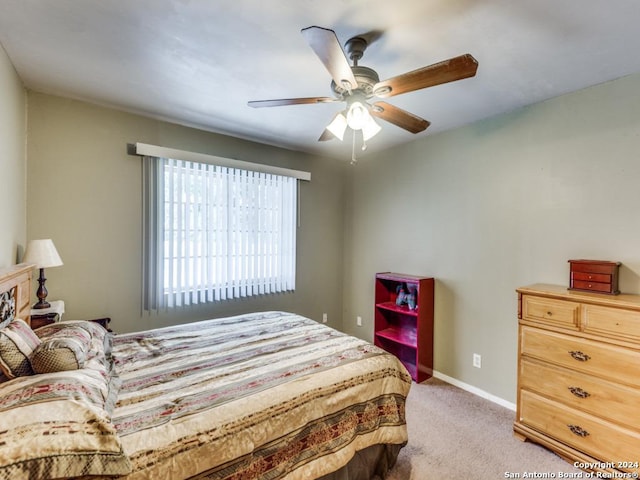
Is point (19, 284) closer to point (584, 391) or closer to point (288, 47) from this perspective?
point (288, 47)

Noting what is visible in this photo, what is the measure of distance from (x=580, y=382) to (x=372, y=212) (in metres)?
2.57

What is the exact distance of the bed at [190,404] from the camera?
940 mm

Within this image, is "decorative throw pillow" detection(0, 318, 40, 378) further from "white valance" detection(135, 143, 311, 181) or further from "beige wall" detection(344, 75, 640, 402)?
"beige wall" detection(344, 75, 640, 402)

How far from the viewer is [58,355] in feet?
4.19

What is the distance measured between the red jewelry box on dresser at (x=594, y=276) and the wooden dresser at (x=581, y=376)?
3.3 inches

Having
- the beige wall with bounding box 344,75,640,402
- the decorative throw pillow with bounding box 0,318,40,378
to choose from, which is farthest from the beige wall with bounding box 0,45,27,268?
the beige wall with bounding box 344,75,640,402

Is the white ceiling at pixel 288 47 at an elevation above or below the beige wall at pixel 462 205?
above

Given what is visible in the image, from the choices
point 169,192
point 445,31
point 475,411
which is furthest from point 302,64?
point 475,411

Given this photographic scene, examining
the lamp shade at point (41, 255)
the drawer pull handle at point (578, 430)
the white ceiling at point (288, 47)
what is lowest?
the drawer pull handle at point (578, 430)

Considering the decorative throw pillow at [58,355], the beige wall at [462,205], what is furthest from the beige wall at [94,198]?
the decorative throw pillow at [58,355]

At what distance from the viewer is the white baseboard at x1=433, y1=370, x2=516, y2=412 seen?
8.39ft

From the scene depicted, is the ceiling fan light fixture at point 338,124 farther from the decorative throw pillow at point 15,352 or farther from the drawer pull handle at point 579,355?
the drawer pull handle at point 579,355

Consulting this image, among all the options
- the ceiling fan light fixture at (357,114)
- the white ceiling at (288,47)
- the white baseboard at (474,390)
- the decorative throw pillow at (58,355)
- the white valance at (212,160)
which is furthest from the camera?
the white valance at (212,160)

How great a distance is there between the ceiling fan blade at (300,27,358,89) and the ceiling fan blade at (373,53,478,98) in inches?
7.1
